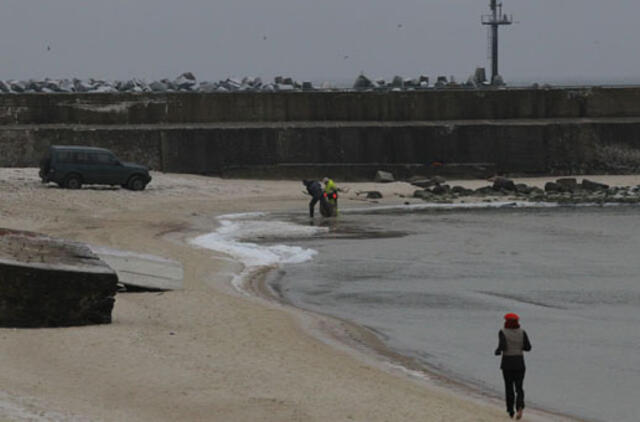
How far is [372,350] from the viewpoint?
53.6ft

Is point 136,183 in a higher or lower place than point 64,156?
lower

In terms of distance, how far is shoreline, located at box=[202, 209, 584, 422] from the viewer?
1372 centimetres

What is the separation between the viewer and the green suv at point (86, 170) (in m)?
36.1

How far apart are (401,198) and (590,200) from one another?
266 inches

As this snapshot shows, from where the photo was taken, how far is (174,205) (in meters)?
35.7

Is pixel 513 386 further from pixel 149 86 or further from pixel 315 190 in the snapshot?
pixel 149 86

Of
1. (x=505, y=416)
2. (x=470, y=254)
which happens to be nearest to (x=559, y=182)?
(x=470, y=254)

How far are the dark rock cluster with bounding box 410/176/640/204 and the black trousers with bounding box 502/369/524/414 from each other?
27208mm

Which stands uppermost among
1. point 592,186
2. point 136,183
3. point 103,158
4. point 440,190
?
point 103,158

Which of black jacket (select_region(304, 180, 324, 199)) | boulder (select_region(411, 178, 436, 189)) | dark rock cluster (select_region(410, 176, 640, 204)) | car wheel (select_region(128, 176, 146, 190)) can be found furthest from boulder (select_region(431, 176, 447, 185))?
car wheel (select_region(128, 176, 146, 190))

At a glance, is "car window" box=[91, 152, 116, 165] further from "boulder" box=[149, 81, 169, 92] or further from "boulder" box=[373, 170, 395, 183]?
"boulder" box=[149, 81, 169, 92]

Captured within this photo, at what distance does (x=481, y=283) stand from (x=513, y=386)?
1050 centimetres

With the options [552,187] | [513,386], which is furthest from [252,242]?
[552,187]

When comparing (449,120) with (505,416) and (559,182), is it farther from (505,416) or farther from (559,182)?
(505,416)
